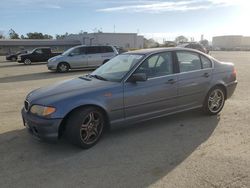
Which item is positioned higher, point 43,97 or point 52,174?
point 43,97

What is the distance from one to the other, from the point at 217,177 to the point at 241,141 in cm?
149

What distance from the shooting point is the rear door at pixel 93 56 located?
59.2 feet

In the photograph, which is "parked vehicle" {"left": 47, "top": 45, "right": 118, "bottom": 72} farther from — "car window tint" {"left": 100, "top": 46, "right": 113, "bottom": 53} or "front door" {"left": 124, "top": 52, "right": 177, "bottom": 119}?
"front door" {"left": 124, "top": 52, "right": 177, "bottom": 119}

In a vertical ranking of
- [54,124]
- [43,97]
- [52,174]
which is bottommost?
[52,174]

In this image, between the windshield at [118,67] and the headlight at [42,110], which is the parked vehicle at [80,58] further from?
the headlight at [42,110]

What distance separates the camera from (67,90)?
4914mm

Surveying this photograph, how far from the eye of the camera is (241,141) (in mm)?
4941

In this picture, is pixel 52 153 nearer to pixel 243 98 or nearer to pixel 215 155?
pixel 215 155

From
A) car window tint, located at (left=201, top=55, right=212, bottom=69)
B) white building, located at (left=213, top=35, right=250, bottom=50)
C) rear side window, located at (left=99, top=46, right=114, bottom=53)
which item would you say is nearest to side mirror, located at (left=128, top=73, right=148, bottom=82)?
car window tint, located at (left=201, top=55, right=212, bottom=69)

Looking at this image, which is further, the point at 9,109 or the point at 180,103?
the point at 9,109

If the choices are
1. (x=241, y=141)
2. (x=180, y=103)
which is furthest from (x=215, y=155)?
(x=180, y=103)

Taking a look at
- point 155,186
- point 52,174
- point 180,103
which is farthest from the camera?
point 180,103

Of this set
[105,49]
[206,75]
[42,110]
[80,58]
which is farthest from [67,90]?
[105,49]

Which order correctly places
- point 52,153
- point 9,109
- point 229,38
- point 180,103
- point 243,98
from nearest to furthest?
point 52,153 → point 180,103 → point 9,109 → point 243,98 → point 229,38
